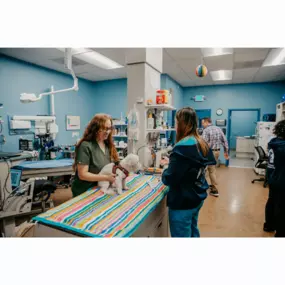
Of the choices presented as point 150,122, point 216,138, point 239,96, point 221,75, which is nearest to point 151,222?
point 150,122

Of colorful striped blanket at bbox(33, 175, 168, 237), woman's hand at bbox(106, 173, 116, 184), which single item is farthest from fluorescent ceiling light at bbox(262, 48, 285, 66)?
woman's hand at bbox(106, 173, 116, 184)

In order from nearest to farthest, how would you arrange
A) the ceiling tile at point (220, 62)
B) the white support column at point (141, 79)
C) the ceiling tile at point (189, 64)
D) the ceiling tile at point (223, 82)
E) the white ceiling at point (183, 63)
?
the white support column at point (141, 79) < the white ceiling at point (183, 63) < the ceiling tile at point (220, 62) < the ceiling tile at point (189, 64) < the ceiling tile at point (223, 82)

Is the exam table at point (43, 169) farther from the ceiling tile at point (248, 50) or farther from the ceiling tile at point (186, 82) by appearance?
the ceiling tile at point (186, 82)

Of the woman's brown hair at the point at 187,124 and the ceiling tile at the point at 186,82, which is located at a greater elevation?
the ceiling tile at the point at 186,82

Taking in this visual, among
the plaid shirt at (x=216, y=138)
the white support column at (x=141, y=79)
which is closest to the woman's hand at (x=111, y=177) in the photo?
the white support column at (x=141, y=79)

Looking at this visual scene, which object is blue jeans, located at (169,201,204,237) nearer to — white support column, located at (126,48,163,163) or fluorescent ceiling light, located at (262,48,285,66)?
white support column, located at (126,48,163,163)

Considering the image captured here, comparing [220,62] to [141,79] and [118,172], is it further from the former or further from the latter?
[118,172]

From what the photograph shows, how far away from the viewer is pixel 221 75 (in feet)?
19.1

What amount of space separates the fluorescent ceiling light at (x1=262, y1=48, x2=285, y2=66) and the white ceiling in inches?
4.3

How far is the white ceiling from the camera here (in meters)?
3.87

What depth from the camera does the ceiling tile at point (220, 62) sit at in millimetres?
4324

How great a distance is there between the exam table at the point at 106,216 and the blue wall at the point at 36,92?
346cm

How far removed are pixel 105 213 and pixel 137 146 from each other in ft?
4.79

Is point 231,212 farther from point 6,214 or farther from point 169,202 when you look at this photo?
point 6,214
